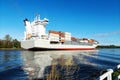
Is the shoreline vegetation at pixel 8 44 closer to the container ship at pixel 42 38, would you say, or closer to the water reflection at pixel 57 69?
the container ship at pixel 42 38

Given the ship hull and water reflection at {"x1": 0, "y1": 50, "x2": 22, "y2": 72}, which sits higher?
the ship hull

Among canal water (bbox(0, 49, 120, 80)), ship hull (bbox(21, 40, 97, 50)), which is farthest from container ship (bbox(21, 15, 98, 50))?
canal water (bbox(0, 49, 120, 80))

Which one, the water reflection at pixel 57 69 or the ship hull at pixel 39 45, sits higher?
the ship hull at pixel 39 45

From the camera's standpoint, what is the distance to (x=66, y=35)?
89.8 m

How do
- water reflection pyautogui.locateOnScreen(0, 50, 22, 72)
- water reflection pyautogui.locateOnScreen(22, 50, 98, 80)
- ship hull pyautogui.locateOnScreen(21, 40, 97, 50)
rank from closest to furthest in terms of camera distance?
water reflection pyautogui.locateOnScreen(22, 50, 98, 80) < water reflection pyautogui.locateOnScreen(0, 50, 22, 72) < ship hull pyautogui.locateOnScreen(21, 40, 97, 50)

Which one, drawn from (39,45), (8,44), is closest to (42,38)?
(39,45)

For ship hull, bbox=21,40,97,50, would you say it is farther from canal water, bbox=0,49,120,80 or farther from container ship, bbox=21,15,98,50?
canal water, bbox=0,49,120,80

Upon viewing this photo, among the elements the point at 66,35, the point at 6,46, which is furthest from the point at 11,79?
the point at 6,46

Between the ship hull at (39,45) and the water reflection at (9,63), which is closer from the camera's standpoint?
the water reflection at (9,63)

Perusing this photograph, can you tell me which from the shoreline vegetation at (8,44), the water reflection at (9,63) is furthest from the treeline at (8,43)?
the water reflection at (9,63)

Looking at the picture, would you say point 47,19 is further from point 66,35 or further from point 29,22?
point 66,35

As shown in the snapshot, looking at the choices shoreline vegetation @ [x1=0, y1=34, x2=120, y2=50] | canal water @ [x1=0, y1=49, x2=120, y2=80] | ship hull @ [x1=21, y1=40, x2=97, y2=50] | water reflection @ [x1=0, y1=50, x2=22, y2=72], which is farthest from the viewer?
shoreline vegetation @ [x1=0, y1=34, x2=120, y2=50]

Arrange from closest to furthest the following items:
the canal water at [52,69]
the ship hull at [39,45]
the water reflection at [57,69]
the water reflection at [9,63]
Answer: the water reflection at [57,69] < the canal water at [52,69] < the water reflection at [9,63] < the ship hull at [39,45]

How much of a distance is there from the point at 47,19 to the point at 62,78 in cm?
6637
